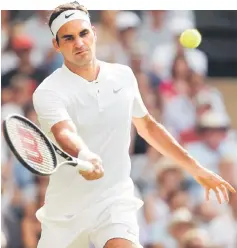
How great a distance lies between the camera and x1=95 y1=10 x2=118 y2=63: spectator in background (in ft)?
24.9

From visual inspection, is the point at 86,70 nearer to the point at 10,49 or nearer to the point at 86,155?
the point at 86,155

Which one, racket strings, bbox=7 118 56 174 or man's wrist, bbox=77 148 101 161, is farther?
racket strings, bbox=7 118 56 174

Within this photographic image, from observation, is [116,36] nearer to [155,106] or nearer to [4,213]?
[155,106]

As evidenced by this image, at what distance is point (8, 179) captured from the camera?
6973 millimetres

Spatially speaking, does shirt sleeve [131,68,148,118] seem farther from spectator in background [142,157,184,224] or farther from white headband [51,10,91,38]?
spectator in background [142,157,184,224]

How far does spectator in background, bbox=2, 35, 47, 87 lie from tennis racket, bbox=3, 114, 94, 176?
9.48 feet

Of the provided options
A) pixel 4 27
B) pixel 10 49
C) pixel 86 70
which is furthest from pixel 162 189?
pixel 86 70

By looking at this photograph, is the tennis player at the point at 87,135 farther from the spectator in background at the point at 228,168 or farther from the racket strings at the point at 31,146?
the spectator in background at the point at 228,168

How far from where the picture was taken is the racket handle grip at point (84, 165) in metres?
4.18

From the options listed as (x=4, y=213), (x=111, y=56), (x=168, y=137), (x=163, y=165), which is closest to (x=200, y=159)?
(x=163, y=165)

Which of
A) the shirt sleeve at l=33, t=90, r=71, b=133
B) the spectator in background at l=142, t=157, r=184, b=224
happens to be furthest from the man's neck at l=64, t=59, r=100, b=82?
the spectator in background at l=142, t=157, r=184, b=224

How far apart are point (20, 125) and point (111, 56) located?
3151mm

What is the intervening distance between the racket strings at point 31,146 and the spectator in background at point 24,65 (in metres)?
2.88

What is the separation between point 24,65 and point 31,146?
10.2ft
